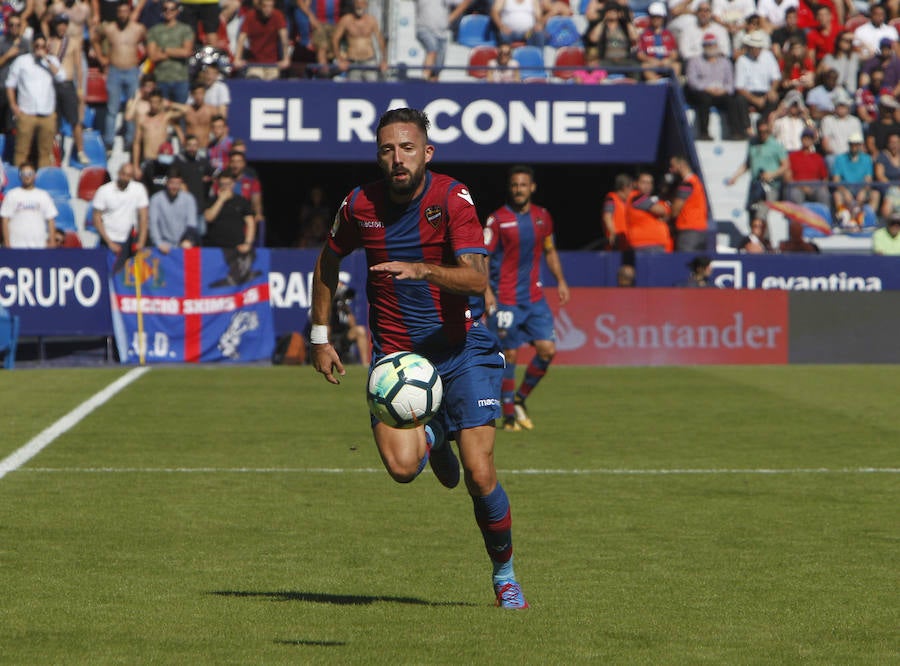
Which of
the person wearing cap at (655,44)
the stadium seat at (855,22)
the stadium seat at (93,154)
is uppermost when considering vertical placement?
the stadium seat at (855,22)

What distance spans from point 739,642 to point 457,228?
2.01 meters

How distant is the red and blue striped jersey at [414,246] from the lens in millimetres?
6734

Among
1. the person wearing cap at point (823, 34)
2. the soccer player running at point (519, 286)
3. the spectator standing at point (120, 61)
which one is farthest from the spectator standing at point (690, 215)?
the soccer player running at point (519, 286)

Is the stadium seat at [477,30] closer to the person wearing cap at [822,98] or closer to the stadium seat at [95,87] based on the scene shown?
the person wearing cap at [822,98]

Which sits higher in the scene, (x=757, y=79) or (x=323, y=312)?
(x=757, y=79)

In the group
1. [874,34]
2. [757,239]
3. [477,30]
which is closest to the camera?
[757,239]

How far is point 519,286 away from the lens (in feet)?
46.2

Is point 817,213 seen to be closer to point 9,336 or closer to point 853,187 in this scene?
point 853,187

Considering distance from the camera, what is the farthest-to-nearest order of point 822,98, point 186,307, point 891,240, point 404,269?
point 822,98
point 891,240
point 186,307
point 404,269

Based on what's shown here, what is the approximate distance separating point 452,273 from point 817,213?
19.5m

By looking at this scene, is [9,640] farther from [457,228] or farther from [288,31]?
[288,31]

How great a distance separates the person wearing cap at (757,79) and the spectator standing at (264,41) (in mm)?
7479

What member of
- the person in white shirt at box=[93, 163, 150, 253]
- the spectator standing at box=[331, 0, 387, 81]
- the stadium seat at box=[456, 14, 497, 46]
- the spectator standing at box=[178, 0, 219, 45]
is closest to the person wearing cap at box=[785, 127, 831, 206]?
the stadium seat at box=[456, 14, 497, 46]

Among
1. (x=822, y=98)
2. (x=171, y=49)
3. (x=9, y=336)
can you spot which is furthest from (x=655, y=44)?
(x=9, y=336)
